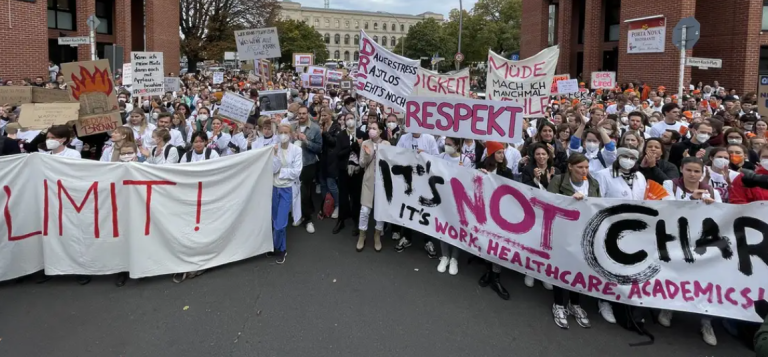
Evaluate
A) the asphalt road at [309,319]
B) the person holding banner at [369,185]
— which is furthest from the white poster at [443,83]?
the asphalt road at [309,319]

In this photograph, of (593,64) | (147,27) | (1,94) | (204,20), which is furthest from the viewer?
(204,20)

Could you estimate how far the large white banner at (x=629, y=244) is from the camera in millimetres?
4301

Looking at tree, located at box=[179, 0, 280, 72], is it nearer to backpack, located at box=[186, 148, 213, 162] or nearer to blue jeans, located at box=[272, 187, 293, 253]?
backpack, located at box=[186, 148, 213, 162]

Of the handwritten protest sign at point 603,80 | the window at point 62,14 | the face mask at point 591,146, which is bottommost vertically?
the face mask at point 591,146

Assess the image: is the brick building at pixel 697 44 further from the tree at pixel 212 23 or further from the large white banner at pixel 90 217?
the tree at pixel 212 23

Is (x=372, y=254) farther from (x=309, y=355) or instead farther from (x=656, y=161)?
(x=656, y=161)

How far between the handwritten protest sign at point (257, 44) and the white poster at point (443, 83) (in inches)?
189

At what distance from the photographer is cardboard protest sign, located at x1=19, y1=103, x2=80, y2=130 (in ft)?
23.7

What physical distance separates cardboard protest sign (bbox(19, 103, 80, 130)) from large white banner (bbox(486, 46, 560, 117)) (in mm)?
6484

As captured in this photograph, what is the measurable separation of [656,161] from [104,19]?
28.7m

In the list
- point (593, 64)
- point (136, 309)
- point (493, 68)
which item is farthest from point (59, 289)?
point (593, 64)

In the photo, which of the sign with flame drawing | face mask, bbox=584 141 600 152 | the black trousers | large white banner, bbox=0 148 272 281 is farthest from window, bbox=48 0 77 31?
face mask, bbox=584 141 600 152

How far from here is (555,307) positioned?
4918 millimetres

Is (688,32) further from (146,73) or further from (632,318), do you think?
(146,73)
